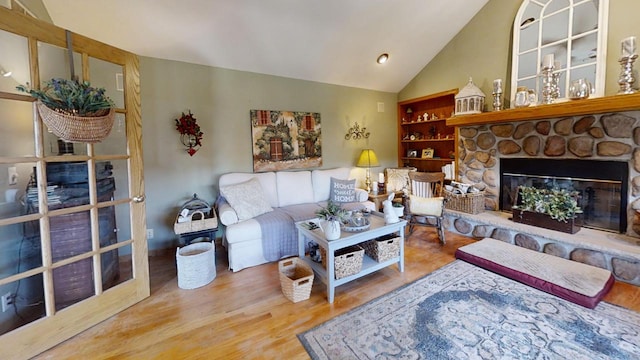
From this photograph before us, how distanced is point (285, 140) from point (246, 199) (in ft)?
3.94

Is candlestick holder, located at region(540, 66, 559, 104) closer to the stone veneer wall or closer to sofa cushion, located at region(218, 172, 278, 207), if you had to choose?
the stone veneer wall

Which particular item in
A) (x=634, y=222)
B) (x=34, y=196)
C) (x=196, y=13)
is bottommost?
(x=634, y=222)

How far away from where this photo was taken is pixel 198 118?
329 cm

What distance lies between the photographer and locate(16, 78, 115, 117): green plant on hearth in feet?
5.30

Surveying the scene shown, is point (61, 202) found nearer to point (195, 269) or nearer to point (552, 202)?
point (195, 269)

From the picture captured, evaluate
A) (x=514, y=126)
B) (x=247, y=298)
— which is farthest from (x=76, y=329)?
(x=514, y=126)

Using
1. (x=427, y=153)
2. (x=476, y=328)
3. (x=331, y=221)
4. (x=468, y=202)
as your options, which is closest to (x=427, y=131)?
(x=427, y=153)

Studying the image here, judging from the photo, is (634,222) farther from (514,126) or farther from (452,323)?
(452,323)

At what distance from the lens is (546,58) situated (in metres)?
2.91

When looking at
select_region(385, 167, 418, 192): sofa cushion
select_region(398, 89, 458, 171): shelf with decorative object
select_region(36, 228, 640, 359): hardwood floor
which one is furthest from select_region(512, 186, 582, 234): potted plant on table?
select_region(385, 167, 418, 192): sofa cushion

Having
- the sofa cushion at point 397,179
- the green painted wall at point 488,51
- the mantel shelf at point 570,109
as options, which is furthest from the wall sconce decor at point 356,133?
the mantel shelf at point 570,109

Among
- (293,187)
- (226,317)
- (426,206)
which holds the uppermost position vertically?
(293,187)

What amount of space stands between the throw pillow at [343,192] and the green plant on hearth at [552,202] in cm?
201

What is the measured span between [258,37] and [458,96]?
8.91 ft
